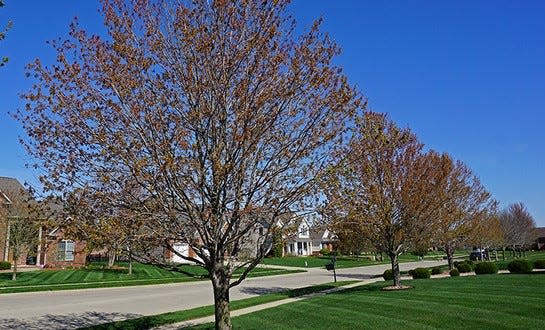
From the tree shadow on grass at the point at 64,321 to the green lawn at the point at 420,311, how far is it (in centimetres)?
417

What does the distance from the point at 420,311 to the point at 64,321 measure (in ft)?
38.2

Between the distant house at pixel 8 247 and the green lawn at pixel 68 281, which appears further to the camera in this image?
the distant house at pixel 8 247

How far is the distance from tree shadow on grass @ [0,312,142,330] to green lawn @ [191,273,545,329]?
417 cm

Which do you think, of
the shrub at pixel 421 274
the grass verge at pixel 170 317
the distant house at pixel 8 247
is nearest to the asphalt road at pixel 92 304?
the grass verge at pixel 170 317

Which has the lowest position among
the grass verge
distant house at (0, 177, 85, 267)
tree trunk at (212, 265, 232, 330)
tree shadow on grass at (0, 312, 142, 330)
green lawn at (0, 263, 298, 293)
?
the grass verge

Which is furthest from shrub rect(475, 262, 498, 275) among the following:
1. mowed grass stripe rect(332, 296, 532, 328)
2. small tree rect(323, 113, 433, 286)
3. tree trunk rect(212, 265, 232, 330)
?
tree trunk rect(212, 265, 232, 330)

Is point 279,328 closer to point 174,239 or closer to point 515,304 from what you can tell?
point 174,239

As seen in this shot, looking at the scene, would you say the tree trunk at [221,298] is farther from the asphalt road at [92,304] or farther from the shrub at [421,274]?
the shrub at [421,274]

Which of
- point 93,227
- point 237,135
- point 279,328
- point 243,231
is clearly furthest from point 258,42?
point 279,328

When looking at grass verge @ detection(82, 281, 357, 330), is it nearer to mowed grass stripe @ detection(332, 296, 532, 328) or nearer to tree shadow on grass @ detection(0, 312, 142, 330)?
tree shadow on grass @ detection(0, 312, 142, 330)

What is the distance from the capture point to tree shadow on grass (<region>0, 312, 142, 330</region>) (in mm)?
13625

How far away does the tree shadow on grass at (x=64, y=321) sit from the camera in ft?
44.7

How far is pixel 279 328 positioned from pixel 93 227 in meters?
6.54

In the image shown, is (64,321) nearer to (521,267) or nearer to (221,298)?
(221,298)
